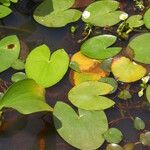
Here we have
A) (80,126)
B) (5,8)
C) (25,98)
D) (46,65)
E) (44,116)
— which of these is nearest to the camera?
(25,98)

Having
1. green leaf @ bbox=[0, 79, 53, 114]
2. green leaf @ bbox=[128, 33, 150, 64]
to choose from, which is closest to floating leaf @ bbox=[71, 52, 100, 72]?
green leaf @ bbox=[128, 33, 150, 64]

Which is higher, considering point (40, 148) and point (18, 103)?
point (18, 103)

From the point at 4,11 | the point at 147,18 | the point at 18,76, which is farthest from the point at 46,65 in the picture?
the point at 147,18

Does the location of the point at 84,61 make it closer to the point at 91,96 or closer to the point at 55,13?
the point at 91,96

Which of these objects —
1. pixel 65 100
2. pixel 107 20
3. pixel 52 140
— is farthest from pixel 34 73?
pixel 107 20

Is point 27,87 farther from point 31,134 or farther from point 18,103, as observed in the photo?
point 31,134
